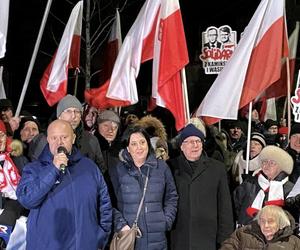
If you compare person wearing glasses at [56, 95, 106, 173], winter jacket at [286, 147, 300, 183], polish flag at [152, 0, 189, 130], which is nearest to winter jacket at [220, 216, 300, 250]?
winter jacket at [286, 147, 300, 183]

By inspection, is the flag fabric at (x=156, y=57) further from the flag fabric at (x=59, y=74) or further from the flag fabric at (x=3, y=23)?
the flag fabric at (x=3, y=23)

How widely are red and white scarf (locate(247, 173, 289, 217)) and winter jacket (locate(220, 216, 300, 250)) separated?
0.44 meters

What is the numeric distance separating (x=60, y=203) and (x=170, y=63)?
290cm

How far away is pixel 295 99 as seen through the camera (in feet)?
24.5

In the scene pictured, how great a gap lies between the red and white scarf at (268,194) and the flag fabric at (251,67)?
1075mm

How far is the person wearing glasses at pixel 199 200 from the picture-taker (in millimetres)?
5844

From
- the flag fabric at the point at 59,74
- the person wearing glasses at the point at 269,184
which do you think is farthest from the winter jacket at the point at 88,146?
the flag fabric at the point at 59,74

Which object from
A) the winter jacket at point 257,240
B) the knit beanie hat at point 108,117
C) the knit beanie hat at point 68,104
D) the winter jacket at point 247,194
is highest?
the knit beanie hat at point 68,104

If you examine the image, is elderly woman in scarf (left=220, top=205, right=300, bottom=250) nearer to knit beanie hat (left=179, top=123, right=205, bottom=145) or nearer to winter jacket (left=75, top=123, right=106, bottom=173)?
knit beanie hat (left=179, top=123, right=205, bottom=145)

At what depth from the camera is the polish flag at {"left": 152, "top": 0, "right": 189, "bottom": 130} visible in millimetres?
7156

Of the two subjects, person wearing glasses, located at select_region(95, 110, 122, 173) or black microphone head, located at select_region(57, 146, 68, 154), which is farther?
person wearing glasses, located at select_region(95, 110, 122, 173)

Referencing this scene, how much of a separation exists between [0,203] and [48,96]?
262cm

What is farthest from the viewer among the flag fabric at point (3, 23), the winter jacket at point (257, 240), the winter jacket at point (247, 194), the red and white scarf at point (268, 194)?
the flag fabric at point (3, 23)

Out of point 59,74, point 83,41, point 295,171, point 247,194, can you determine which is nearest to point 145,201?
point 247,194
